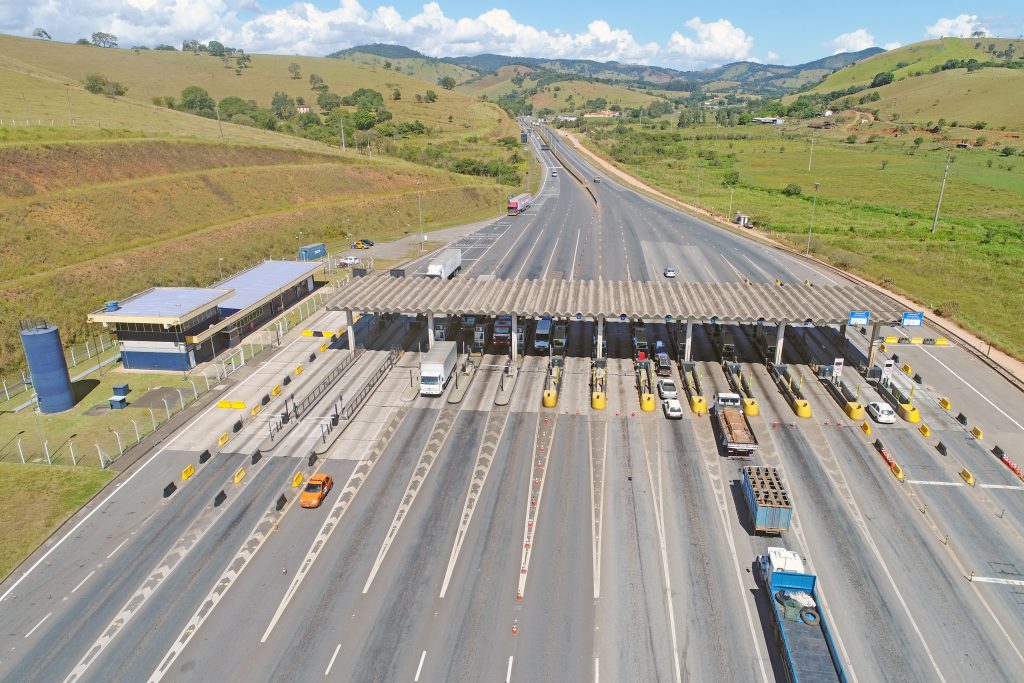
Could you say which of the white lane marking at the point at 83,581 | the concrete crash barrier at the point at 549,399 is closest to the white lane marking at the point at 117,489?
the white lane marking at the point at 83,581

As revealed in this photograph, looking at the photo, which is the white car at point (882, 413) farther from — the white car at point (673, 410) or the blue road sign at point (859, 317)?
the white car at point (673, 410)

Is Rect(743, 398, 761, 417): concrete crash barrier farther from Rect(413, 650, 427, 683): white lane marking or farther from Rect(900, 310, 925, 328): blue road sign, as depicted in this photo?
Rect(413, 650, 427, 683): white lane marking

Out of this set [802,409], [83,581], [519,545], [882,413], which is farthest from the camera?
[802,409]

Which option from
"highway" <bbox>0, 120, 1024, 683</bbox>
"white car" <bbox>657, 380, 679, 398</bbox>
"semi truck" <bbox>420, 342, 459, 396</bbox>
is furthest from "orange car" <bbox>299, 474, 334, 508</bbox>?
"white car" <bbox>657, 380, 679, 398</bbox>

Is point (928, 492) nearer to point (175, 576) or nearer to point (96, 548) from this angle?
point (175, 576)

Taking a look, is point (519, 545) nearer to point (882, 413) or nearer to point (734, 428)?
point (734, 428)

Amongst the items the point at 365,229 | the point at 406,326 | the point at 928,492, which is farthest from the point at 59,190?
the point at 928,492

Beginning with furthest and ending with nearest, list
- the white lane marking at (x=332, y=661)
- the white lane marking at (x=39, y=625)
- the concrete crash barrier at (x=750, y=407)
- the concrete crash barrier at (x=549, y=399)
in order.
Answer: the concrete crash barrier at (x=549, y=399)
the concrete crash barrier at (x=750, y=407)
the white lane marking at (x=39, y=625)
the white lane marking at (x=332, y=661)

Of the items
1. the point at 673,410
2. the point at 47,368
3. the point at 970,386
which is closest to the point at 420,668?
the point at 673,410
